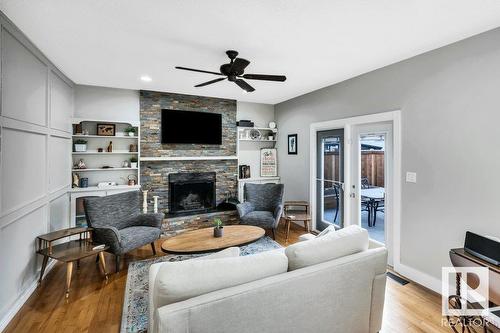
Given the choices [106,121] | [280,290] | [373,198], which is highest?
[106,121]

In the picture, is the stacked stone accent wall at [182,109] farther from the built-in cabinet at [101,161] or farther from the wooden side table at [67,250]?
the wooden side table at [67,250]

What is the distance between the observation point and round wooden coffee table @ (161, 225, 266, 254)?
9.37 ft

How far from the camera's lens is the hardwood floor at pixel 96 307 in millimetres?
2168

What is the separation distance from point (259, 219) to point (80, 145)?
322 centimetres

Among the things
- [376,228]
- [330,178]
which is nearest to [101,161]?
[330,178]

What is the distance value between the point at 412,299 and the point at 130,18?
3.83 metres

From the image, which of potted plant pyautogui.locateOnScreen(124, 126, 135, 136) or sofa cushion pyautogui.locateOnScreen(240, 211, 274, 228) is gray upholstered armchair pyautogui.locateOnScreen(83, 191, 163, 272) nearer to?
potted plant pyautogui.locateOnScreen(124, 126, 135, 136)

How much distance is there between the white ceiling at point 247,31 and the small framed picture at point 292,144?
5.98 ft

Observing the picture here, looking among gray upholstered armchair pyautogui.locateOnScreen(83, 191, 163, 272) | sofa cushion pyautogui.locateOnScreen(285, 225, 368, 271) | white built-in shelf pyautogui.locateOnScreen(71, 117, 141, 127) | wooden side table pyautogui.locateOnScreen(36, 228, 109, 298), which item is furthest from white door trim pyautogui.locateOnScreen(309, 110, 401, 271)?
wooden side table pyautogui.locateOnScreen(36, 228, 109, 298)

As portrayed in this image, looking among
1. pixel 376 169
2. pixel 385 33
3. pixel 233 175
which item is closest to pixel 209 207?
pixel 233 175

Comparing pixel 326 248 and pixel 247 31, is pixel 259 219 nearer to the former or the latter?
pixel 326 248

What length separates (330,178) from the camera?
14.5ft

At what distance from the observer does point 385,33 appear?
2.41m

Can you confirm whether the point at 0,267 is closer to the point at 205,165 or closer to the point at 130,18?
the point at 130,18
